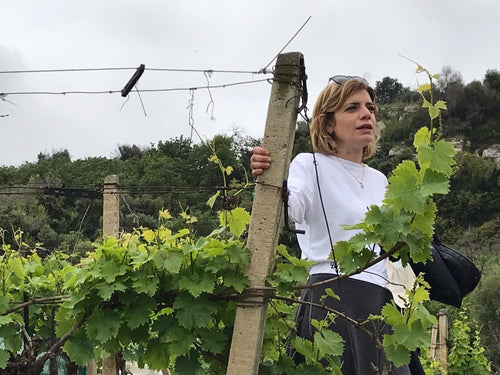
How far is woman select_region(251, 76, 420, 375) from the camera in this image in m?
2.37

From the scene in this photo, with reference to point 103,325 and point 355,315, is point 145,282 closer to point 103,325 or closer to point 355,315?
point 103,325

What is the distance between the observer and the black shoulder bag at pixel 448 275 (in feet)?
7.84

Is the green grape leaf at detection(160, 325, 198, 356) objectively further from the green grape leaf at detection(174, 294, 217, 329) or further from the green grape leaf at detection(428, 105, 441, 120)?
the green grape leaf at detection(428, 105, 441, 120)

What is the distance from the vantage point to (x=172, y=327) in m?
2.15

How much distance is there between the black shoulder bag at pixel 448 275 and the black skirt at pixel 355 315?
16cm

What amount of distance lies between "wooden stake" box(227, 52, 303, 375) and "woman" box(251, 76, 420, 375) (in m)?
0.21

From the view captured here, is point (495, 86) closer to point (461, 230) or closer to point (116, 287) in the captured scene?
point (461, 230)

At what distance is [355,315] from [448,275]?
352 millimetres

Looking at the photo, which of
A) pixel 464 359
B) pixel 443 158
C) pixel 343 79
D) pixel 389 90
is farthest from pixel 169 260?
pixel 389 90

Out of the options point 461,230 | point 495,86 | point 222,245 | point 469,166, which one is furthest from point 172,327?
point 495,86

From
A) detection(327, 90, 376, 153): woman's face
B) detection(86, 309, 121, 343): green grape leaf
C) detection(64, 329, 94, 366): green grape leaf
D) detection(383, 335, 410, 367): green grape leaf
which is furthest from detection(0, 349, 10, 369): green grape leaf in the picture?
detection(327, 90, 376, 153): woman's face

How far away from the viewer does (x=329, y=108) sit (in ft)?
8.30

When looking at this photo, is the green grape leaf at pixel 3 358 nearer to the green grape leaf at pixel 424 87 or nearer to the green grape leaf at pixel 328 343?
the green grape leaf at pixel 328 343

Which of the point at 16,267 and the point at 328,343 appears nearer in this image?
the point at 328,343
